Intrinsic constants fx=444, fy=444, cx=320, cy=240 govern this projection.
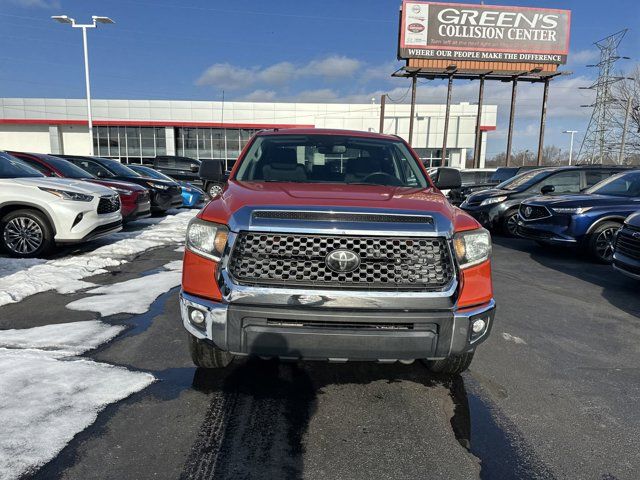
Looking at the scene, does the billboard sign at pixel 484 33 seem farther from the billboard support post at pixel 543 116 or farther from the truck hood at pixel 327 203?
the truck hood at pixel 327 203

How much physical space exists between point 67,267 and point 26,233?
120cm

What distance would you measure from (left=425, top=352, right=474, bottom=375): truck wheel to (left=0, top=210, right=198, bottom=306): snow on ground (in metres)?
4.35

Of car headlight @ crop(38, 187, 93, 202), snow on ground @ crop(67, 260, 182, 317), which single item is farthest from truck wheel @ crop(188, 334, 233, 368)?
car headlight @ crop(38, 187, 93, 202)

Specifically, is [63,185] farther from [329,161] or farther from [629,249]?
[629,249]

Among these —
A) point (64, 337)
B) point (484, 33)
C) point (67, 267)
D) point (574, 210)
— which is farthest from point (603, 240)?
point (484, 33)

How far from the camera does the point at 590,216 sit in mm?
7512

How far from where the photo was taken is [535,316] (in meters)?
4.91

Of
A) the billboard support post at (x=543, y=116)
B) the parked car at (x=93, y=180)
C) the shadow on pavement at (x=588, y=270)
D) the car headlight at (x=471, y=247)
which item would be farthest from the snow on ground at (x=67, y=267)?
the billboard support post at (x=543, y=116)

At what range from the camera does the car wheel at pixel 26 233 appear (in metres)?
6.79

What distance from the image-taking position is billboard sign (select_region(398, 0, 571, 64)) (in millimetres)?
29656

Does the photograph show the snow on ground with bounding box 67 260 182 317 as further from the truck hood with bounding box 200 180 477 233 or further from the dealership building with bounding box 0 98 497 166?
the dealership building with bounding box 0 98 497 166

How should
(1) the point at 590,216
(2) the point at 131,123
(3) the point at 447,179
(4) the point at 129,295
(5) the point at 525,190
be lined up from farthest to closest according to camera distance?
1. (2) the point at 131,123
2. (5) the point at 525,190
3. (1) the point at 590,216
4. (4) the point at 129,295
5. (3) the point at 447,179

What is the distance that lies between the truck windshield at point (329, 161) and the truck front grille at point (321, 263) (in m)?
1.24

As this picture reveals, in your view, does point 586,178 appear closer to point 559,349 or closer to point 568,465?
point 559,349
